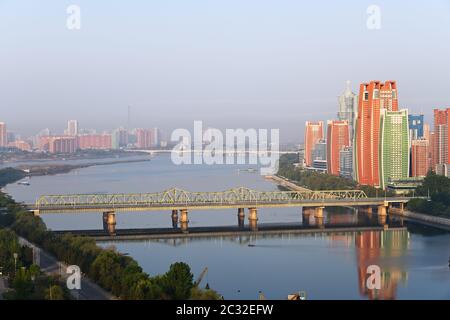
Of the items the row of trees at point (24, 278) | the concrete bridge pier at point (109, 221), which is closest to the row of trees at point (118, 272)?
the row of trees at point (24, 278)

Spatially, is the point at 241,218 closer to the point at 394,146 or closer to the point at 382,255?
the point at 382,255

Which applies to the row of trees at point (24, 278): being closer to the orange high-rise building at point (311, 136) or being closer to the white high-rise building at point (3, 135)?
the orange high-rise building at point (311, 136)

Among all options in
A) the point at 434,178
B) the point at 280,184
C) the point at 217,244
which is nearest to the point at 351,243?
the point at 217,244

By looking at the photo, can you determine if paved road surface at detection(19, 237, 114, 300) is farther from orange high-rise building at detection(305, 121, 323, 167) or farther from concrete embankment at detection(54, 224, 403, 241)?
→ orange high-rise building at detection(305, 121, 323, 167)

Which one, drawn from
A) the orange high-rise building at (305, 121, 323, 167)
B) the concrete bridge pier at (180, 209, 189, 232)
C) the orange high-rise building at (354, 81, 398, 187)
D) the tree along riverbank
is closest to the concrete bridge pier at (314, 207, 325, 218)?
the tree along riverbank

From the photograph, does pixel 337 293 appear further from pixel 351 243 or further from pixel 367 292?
pixel 351 243
